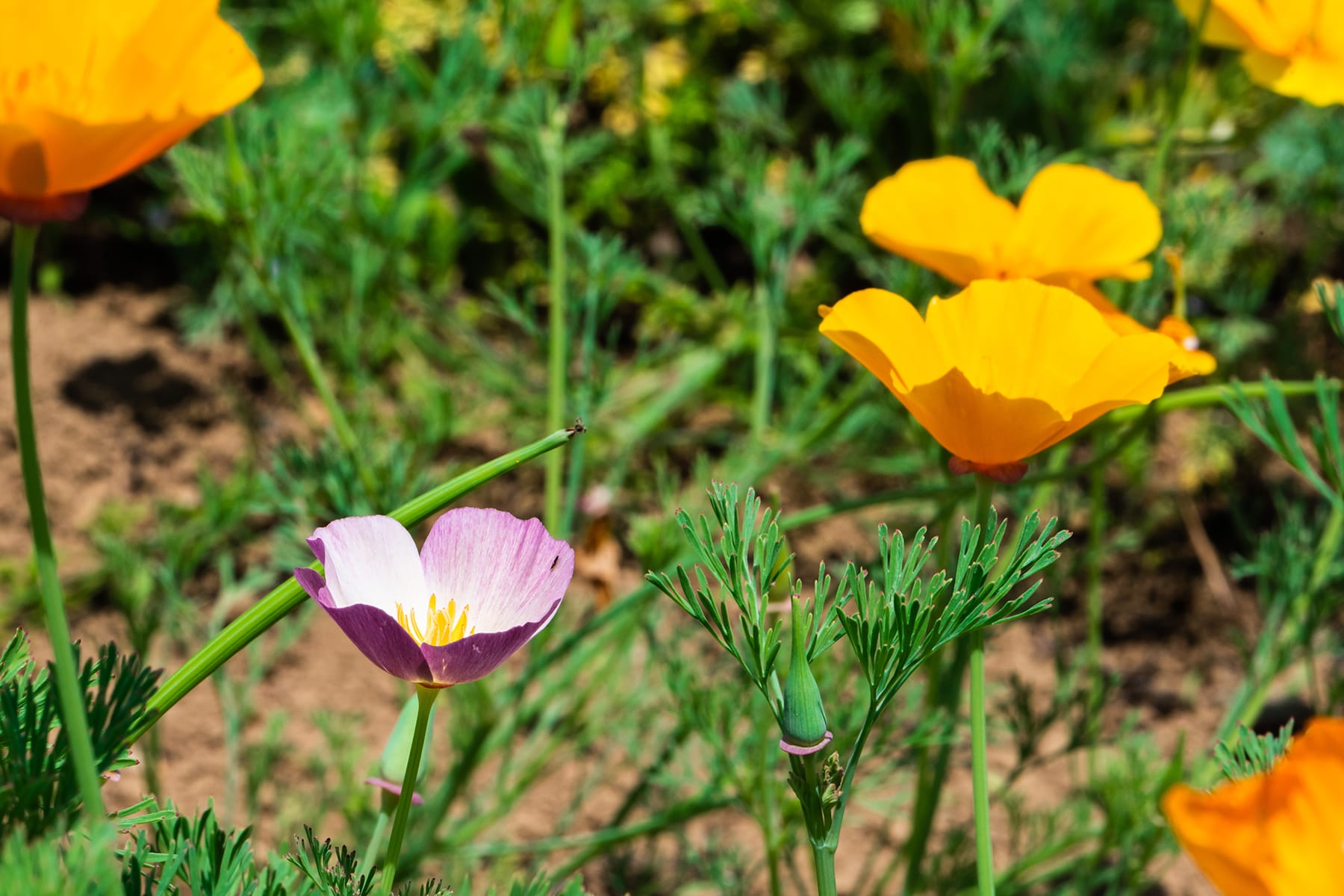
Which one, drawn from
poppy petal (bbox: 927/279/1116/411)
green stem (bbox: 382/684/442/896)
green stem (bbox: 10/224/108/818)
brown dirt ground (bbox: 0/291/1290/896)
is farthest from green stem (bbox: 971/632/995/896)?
brown dirt ground (bbox: 0/291/1290/896)

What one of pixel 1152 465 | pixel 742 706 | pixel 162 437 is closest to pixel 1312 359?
pixel 1152 465

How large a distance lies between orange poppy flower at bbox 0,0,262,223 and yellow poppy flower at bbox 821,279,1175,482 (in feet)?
0.91

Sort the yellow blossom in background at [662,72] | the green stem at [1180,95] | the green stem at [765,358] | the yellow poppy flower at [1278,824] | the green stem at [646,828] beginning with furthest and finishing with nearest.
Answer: the yellow blossom in background at [662,72], the green stem at [765,358], the green stem at [646,828], the green stem at [1180,95], the yellow poppy flower at [1278,824]

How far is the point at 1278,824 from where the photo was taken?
0.42m

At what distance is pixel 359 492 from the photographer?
100cm

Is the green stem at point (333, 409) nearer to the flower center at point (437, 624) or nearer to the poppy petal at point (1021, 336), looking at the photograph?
the flower center at point (437, 624)

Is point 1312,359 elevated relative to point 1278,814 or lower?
lower

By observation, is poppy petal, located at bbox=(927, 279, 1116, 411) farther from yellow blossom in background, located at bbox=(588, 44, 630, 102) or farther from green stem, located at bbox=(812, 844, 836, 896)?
yellow blossom in background, located at bbox=(588, 44, 630, 102)

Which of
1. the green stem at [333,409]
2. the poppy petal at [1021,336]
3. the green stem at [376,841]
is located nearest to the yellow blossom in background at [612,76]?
the green stem at [333,409]

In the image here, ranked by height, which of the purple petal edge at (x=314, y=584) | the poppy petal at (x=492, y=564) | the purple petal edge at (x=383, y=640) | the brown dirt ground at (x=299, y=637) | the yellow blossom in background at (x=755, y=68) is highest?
the purple petal edge at (x=314, y=584)

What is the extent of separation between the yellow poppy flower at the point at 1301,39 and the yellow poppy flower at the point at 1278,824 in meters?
0.52

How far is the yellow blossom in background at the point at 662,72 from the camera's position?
6.50 ft

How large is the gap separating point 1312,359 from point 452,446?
1318 mm

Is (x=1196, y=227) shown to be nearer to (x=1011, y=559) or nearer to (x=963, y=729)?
(x=963, y=729)
